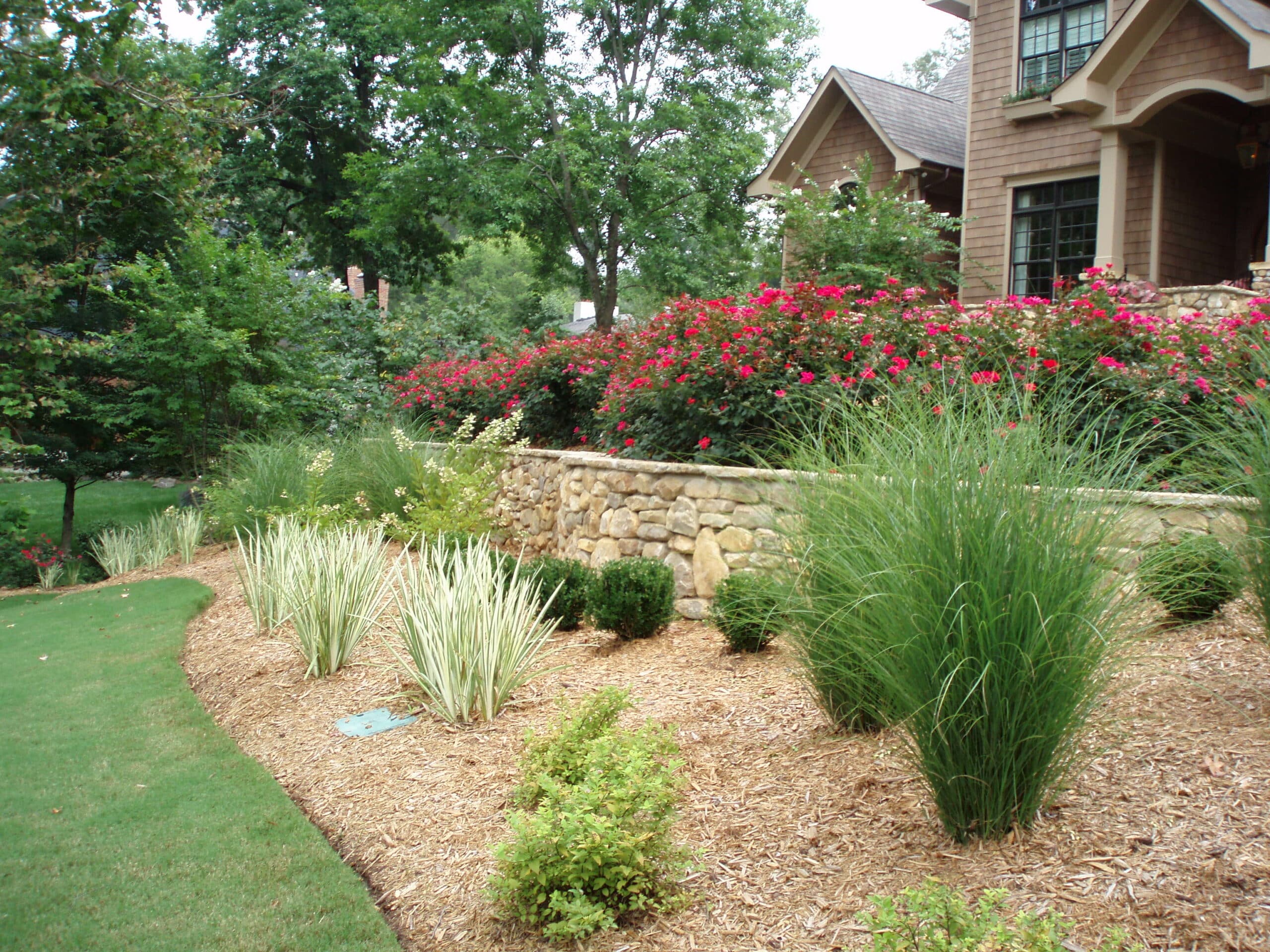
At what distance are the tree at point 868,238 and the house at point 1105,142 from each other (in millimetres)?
1051

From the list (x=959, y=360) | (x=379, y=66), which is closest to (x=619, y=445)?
(x=959, y=360)

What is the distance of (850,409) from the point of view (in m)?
5.45

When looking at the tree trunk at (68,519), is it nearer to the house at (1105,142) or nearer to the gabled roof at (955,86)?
the house at (1105,142)

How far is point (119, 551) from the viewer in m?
11.4

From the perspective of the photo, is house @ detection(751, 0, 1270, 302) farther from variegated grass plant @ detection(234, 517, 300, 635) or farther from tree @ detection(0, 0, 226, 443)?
variegated grass plant @ detection(234, 517, 300, 635)

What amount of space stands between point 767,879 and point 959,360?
326cm

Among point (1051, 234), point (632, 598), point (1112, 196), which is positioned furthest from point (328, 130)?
point (632, 598)

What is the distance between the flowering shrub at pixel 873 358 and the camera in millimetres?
5203

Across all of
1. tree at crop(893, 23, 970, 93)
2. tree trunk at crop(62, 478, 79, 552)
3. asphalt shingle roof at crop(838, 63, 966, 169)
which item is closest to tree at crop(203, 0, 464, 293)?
tree trunk at crop(62, 478, 79, 552)

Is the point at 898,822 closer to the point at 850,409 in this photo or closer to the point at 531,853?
the point at 531,853

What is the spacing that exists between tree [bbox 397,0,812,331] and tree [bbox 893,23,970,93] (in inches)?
1189

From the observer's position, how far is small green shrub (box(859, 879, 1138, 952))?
6.34 ft

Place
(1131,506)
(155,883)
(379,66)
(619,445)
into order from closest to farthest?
(1131,506), (155,883), (619,445), (379,66)

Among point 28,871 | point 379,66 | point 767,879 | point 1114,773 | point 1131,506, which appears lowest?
point 28,871
